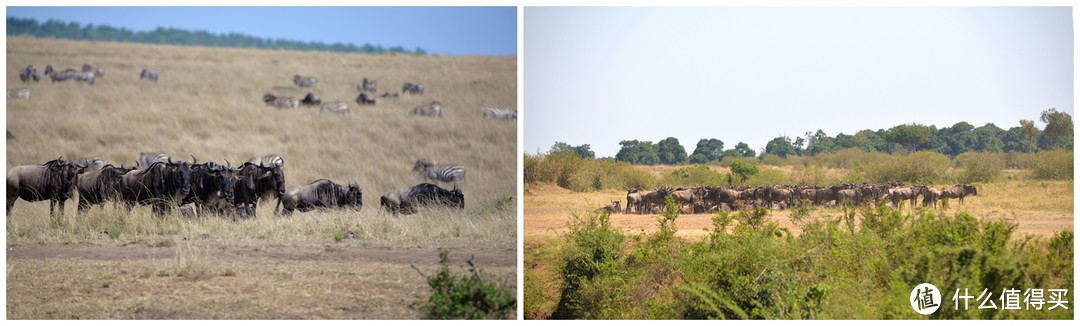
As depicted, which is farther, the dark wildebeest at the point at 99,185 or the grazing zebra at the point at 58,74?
the grazing zebra at the point at 58,74

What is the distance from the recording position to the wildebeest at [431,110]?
1859 centimetres

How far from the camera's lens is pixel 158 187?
8.92 metres

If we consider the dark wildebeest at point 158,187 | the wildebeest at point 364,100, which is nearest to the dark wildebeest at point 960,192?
the dark wildebeest at point 158,187

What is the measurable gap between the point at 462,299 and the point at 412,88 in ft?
59.8

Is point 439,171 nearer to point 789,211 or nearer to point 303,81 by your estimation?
point 789,211

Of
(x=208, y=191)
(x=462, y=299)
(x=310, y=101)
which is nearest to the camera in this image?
(x=462, y=299)

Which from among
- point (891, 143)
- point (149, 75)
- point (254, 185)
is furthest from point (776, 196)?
point (149, 75)

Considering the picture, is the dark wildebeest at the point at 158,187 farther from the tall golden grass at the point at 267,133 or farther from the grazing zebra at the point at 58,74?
the grazing zebra at the point at 58,74

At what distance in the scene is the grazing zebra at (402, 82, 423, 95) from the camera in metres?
23.3

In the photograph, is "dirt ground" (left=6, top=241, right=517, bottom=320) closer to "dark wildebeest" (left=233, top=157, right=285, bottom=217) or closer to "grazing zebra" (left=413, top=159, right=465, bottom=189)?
"dark wildebeest" (left=233, top=157, right=285, bottom=217)

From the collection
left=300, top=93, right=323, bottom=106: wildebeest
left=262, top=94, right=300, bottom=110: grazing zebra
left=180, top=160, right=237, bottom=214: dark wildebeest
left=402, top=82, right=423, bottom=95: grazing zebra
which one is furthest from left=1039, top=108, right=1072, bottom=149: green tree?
left=402, top=82, right=423, bottom=95: grazing zebra

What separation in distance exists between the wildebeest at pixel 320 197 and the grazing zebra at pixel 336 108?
9.71m

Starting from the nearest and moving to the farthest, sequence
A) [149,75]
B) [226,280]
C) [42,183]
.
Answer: [226,280] → [42,183] → [149,75]

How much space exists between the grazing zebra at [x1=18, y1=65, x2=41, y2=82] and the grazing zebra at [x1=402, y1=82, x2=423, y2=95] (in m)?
9.27
